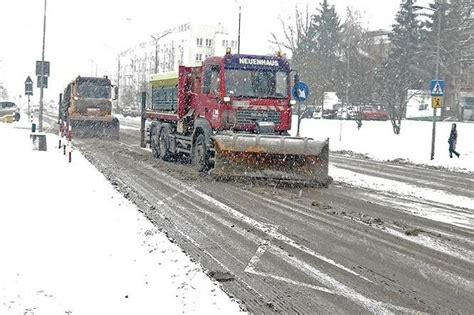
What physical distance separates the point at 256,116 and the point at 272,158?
1.45 meters

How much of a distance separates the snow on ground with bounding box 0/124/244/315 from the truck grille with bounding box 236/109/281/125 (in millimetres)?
4508

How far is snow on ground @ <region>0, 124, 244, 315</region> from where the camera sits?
4.85m

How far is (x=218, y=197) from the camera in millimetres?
10922

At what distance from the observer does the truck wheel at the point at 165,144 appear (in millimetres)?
17766

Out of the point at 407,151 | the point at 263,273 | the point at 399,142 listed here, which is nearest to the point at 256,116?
the point at 263,273

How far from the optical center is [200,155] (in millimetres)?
14555

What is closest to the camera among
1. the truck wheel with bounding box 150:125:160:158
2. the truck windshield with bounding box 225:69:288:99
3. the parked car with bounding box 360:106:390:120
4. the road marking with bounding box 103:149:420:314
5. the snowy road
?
the road marking with bounding box 103:149:420:314

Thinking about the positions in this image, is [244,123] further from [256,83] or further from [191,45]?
[191,45]

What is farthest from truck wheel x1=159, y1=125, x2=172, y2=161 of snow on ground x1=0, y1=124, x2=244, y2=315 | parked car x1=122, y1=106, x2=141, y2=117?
parked car x1=122, y1=106, x2=141, y2=117

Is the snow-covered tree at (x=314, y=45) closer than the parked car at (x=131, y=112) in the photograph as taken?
Yes

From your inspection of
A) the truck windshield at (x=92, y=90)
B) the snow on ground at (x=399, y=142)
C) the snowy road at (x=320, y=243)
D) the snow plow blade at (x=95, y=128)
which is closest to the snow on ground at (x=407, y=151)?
the snow on ground at (x=399, y=142)

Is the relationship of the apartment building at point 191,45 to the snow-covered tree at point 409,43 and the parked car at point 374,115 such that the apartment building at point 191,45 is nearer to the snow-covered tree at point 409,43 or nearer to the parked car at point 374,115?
the snow-covered tree at point 409,43

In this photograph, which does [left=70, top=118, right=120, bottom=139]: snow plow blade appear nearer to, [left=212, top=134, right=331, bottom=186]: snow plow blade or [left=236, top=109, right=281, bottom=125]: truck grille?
[left=236, top=109, right=281, bottom=125]: truck grille

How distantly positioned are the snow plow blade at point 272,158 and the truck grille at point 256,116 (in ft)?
3.52
